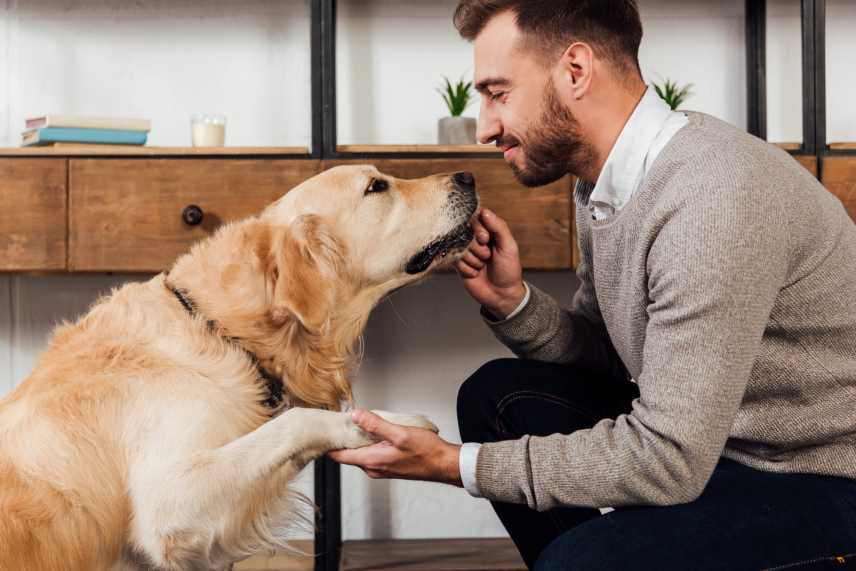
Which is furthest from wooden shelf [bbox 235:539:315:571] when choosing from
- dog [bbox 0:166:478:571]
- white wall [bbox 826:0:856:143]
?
white wall [bbox 826:0:856:143]

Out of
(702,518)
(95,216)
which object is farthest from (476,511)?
(702,518)

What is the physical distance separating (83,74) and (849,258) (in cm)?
235

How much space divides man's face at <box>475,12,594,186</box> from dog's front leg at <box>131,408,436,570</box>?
1.95 ft

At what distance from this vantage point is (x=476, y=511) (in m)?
2.80

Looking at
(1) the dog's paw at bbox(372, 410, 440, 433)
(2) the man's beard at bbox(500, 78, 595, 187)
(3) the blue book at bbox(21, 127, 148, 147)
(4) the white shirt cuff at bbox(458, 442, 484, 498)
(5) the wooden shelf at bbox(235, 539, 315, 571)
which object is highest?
(3) the blue book at bbox(21, 127, 148, 147)

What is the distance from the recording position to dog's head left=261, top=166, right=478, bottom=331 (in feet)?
5.23

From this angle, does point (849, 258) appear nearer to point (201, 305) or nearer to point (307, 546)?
point (201, 305)

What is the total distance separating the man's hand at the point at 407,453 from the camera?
1240 millimetres

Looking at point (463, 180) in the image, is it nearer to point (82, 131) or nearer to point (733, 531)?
point (733, 531)

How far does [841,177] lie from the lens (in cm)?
217

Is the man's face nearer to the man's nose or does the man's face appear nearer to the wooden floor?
the man's nose

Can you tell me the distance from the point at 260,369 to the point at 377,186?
451mm

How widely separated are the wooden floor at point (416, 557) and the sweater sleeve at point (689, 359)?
4.12ft

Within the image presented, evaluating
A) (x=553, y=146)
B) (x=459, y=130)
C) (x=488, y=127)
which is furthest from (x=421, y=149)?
(x=553, y=146)
